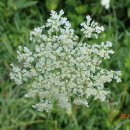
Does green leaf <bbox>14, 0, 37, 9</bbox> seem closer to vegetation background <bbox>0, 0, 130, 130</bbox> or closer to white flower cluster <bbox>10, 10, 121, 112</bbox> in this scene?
vegetation background <bbox>0, 0, 130, 130</bbox>

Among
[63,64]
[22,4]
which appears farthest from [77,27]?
[63,64]

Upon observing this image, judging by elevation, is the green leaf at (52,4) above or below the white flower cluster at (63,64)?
above

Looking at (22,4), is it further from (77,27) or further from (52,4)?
Answer: (77,27)

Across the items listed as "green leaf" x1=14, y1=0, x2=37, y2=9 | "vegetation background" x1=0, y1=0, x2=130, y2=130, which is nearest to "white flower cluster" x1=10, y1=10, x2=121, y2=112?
"vegetation background" x1=0, y1=0, x2=130, y2=130

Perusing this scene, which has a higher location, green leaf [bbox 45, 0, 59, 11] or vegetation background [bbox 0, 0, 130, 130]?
green leaf [bbox 45, 0, 59, 11]

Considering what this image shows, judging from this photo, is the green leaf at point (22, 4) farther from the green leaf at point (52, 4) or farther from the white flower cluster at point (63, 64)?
the white flower cluster at point (63, 64)

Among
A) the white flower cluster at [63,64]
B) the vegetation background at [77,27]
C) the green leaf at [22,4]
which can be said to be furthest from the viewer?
the green leaf at [22,4]

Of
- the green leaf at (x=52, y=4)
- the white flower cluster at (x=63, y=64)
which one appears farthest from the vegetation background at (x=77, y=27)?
the white flower cluster at (x=63, y=64)

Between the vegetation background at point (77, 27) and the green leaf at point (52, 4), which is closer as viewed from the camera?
the vegetation background at point (77, 27)

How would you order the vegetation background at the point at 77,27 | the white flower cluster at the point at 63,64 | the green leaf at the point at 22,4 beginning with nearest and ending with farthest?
the white flower cluster at the point at 63,64, the vegetation background at the point at 77,27, the green leaf at the point at 22,4

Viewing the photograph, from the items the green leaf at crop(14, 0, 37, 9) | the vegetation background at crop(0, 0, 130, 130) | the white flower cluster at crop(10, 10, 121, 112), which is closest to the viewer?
Result: the white flower cluster at crop(10, 10, 121, 112)
